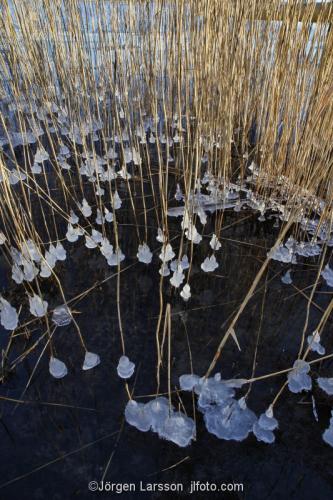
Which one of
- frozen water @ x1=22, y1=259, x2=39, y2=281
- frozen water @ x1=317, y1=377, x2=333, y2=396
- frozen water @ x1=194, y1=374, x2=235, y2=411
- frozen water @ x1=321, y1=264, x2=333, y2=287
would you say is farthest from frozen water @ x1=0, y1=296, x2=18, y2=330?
frozen water @ x1=321, y1=264, x2=333, y2=287

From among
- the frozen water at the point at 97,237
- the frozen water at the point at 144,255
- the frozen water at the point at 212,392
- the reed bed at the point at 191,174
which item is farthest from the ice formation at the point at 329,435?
the frozen water at the point at 97,237

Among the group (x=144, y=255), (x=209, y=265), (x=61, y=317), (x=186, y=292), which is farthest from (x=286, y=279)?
(x=61, y=317)

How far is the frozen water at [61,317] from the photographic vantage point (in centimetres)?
115

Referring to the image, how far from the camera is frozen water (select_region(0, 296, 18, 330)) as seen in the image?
1061 millimetres

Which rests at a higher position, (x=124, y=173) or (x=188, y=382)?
(x=124, y=173)

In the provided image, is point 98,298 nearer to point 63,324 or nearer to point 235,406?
point 63,324

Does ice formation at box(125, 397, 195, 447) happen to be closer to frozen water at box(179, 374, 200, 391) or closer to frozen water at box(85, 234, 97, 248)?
frozen water at box(179, 374, 200, 391)

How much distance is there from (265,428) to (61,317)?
69cm

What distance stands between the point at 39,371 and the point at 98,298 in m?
0.32

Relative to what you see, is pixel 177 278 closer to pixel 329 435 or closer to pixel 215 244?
pixel 215 244

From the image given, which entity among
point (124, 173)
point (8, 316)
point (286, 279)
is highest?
point (124, 173)

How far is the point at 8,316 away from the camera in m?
1.08

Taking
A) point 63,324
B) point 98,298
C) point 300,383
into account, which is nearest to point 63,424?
point 63,324

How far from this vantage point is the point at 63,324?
3.75 ft
